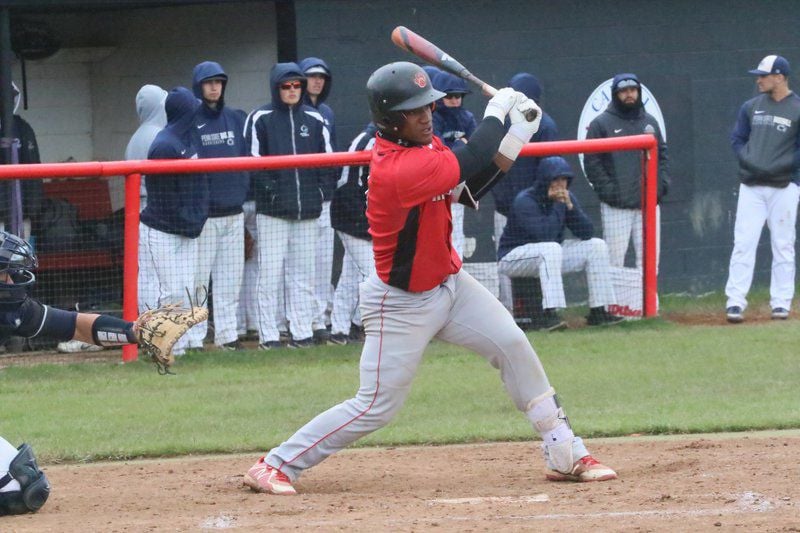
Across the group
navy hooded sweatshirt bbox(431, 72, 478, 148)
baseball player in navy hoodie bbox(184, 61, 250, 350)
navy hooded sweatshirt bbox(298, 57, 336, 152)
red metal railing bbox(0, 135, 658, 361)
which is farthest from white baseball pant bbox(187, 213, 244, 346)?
navy hooded sweatshirt bbox(431, 72, 478, 148)

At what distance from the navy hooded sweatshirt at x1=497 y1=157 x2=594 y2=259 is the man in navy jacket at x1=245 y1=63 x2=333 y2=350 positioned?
4.87 ft

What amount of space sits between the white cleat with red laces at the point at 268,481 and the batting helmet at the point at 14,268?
4.04 ft

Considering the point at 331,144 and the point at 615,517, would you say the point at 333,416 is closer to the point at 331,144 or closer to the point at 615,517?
the point at 615,517

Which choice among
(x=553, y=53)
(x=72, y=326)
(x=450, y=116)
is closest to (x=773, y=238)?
(x=553, y=53)

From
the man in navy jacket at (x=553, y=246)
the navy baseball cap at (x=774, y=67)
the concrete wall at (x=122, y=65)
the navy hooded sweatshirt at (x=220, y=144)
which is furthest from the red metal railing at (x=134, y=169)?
the concrete wall at (x=122, y=65)

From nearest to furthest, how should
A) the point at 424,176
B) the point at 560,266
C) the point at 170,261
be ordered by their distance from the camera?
the point at 424,176 → the point at 170,261 → the point at 560,266

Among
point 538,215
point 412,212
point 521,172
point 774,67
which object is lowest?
point 538,215

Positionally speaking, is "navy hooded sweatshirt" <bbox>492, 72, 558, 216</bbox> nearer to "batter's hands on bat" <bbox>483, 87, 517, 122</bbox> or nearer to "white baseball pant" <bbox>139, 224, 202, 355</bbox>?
"white baseball pant" <bbox>139, 224, 202, 355</bbox>

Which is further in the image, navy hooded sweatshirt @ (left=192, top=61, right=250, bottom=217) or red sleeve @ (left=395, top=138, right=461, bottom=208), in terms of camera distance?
navy hooded sweatshirt @ (left=192, top=61, right=250, bottom=217)

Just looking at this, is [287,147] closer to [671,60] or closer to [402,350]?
[671,60]

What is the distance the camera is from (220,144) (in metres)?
10.3

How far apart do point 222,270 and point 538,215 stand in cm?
244

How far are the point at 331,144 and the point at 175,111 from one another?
1225 mm

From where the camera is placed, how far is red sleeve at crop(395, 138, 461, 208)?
5.48 m
